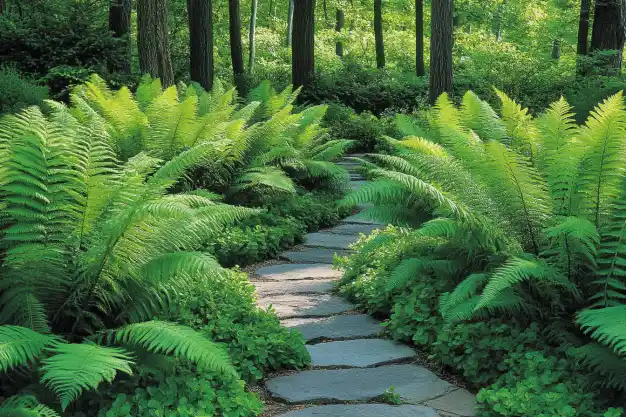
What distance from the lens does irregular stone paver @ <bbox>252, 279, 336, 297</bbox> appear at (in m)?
5.38

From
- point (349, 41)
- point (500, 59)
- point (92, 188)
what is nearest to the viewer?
point (92, 188)

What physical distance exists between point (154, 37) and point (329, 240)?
434 centimetres

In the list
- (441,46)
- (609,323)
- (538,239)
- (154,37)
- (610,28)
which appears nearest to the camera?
(609,323)

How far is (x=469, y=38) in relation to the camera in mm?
34812

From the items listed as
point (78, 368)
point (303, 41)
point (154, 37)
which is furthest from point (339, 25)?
point (78, 368)

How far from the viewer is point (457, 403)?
354 cm

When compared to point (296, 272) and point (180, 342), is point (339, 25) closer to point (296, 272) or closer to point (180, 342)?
point (296, 272)

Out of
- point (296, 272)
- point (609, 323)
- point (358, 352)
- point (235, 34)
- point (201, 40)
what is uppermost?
point (235, 34)

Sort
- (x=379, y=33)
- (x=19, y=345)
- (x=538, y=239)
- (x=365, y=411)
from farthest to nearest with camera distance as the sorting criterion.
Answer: (x=379, y=33), (x=538, y=239), (x=365, y=411), (x=19, y=345)

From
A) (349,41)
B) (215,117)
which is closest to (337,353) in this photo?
(215,117)

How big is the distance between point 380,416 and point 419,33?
23.6 meters

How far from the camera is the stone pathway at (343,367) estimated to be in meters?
3.46

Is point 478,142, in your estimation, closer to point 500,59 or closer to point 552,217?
point 552,217

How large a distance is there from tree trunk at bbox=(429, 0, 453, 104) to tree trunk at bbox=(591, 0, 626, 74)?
307cm
